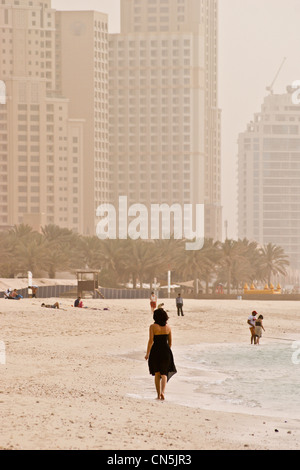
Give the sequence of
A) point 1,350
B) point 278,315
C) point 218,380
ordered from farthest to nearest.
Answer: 1. point 278,315
2. point 1,350
3. point 218,380

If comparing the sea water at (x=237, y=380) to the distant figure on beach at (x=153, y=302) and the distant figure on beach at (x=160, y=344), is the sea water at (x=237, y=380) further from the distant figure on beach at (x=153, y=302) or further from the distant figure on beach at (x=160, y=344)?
the distant figure on beach at (x=153, y=302)

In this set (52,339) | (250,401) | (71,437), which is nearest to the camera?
(71,437)

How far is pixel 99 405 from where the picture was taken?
15.1 meters

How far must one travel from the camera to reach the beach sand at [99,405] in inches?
462

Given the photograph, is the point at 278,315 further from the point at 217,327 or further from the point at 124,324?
the point at 124,324

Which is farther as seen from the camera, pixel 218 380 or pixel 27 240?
pixel 27 240

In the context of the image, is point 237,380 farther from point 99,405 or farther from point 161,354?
point 99,405

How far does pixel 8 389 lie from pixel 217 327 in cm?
3139

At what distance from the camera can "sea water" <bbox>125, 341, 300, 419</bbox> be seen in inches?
707

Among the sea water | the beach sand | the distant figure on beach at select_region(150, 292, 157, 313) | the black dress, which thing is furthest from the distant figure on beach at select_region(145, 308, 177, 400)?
the distant figure on beach at select_region(150, 292, 157, 313)

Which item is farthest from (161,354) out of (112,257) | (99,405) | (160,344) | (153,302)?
(112,257)

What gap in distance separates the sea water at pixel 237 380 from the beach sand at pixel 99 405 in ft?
0.89
